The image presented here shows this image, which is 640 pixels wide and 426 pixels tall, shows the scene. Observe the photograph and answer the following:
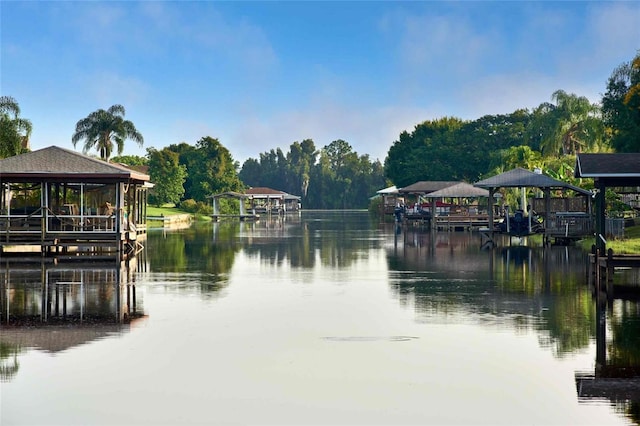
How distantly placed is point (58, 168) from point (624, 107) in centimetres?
2951

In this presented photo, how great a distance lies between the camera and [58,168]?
3359 centimetres

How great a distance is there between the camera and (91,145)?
75.4 m

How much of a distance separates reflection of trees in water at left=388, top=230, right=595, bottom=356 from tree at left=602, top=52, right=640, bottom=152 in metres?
10.7

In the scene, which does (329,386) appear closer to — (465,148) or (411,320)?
(411,320)

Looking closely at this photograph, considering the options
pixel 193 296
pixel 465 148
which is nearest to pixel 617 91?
pixel 193 296

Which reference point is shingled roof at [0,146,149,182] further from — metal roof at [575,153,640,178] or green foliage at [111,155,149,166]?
green foliage at [111,155,149,166]

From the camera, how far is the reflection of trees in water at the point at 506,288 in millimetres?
16516

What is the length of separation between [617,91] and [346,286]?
101ft

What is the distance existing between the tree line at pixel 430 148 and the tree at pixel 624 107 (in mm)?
54

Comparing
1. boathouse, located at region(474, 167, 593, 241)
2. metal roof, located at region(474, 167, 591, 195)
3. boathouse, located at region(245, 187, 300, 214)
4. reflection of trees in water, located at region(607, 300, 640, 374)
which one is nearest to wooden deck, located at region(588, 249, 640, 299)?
reflection of trees in water, located at region(607, 300, 640, 374)

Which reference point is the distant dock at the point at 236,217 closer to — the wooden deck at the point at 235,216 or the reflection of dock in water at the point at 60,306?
the wooden deck at the point at 235,216

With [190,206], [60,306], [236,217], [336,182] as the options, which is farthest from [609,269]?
[336,182]

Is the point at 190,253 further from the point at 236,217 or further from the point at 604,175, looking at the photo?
the point at 236,217

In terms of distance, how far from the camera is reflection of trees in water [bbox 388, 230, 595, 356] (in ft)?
54.2
